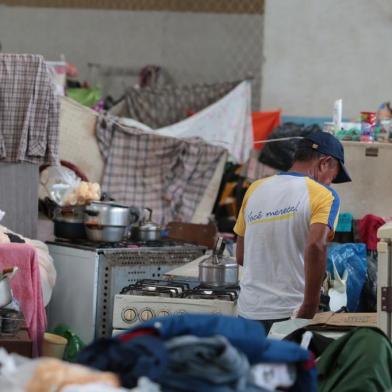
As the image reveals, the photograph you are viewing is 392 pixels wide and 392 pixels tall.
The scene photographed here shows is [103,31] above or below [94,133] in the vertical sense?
above

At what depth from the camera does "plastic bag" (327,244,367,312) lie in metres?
6.55

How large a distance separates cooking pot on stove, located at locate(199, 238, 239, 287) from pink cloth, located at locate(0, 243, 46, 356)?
124 centimetres

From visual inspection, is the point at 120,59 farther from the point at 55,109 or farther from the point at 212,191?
the point at 55,109

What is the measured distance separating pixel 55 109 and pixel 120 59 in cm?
598

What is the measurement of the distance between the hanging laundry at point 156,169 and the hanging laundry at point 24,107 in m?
1.98

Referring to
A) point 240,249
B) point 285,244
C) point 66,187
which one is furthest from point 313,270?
point 66,187

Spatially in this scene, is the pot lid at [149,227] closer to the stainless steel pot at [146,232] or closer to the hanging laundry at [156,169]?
the stainless steel pot at [146,232]

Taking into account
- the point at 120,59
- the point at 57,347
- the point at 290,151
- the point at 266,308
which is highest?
the point at 120,59

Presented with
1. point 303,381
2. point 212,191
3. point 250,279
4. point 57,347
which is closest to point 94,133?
point 212,191

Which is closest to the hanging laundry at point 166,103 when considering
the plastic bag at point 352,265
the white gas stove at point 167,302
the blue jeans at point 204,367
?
the plastic bag at point 352,265

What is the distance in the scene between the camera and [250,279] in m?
5.45

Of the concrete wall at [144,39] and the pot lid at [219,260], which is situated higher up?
the concrete wall at [144,39]

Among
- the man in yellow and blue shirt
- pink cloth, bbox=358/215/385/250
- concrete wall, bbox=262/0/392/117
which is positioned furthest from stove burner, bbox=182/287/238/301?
concrete wall, bbox=262/0/392/117

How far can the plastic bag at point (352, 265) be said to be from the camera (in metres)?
6.55
